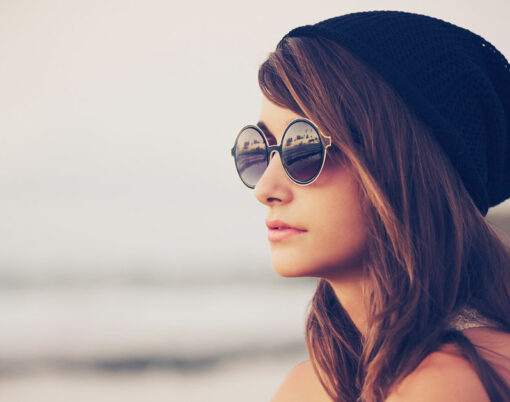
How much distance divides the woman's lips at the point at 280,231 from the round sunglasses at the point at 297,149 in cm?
13

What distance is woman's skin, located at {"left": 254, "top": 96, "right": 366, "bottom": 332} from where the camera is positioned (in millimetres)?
1427

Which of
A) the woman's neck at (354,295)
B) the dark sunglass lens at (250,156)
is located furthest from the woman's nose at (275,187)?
the woman's neck at (354,295)

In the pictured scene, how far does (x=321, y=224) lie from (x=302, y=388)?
651 millimetres

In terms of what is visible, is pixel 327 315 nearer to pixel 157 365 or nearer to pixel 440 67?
pixel 440 67

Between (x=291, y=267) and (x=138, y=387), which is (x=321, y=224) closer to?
(x=291, y=267)

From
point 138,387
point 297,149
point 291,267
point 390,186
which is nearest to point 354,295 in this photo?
point 291,267

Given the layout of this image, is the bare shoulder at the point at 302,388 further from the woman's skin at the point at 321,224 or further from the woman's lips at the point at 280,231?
the woman's lips at the point at 280,231

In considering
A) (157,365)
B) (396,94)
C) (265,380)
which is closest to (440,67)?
(396,94)

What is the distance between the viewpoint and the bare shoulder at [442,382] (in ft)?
3.67

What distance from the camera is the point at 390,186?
1383 mm

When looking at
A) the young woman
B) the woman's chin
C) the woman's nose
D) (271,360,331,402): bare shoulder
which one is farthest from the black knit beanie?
(271,360,331,402): bare shoulder

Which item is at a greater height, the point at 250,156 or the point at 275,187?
the point at 250,156

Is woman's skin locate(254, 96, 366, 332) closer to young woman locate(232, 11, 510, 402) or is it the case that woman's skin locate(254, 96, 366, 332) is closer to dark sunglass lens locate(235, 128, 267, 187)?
young woman locate(232, 11, 510, 402)

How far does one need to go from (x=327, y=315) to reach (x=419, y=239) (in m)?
0.53
